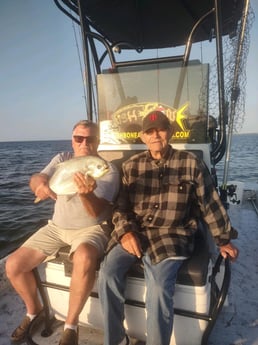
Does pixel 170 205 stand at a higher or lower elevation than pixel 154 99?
lower

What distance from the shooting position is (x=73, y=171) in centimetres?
252

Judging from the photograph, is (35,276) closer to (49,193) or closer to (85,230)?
(85,230)

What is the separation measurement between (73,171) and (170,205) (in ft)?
3.08

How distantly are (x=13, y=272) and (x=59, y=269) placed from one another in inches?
16.8

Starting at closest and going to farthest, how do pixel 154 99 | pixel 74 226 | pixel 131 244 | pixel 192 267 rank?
pixel 192 267
pixel 131 244
pixel 74 226
pixel 154 99

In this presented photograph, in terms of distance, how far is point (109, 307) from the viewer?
224 cm

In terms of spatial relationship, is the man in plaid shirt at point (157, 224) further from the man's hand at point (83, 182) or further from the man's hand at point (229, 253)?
the man's hand at point (83, 182)

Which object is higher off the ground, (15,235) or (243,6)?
(243,6)

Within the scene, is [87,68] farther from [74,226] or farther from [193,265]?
[193,265]

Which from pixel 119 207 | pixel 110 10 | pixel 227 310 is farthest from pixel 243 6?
pixel 227 310

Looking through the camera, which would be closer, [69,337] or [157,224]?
[69,337]

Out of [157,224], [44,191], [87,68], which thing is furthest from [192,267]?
[87,68]

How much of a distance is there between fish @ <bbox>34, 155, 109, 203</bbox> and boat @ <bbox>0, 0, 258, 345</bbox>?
67 centimetres

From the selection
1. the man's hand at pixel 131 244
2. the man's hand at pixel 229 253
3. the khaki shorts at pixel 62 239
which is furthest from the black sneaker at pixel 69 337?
the man's hand at pixel 229 253
